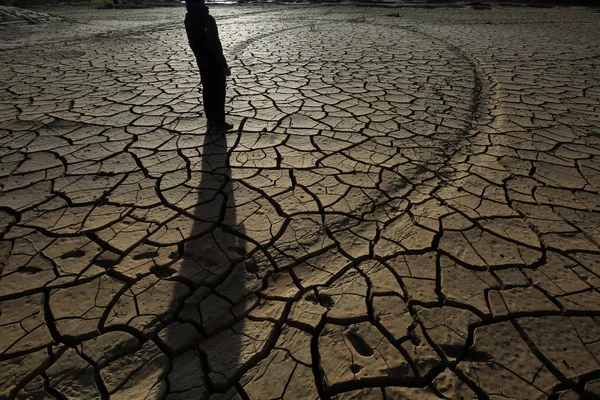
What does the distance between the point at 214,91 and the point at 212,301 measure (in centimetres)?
201

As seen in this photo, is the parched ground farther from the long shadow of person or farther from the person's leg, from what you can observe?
the person's leg

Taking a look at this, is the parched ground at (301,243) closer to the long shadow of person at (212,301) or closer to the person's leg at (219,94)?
the long shadow of person at (212,301)

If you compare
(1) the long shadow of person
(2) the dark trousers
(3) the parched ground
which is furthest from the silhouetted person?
(1) the long shadow of person

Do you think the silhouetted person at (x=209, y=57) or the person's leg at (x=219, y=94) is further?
the person's leg at (x=219, y=94)

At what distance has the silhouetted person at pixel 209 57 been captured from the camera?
2557mm

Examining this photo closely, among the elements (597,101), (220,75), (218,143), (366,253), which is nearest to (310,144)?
(218,143)

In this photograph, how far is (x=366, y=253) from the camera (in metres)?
1.73

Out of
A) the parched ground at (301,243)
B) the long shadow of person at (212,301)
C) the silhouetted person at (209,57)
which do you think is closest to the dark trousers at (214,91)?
the silhouetted person at (209,57)

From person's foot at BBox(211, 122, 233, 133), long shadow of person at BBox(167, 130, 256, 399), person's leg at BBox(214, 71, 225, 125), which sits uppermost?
person's leg at BBox(214, 71, 225, 125)

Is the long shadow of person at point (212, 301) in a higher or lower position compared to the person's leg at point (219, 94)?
lower

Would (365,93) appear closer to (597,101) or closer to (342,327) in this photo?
(597,101)

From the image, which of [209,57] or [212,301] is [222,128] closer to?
[209,57]

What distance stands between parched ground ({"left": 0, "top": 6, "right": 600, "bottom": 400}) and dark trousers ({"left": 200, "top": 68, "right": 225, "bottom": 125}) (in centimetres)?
19

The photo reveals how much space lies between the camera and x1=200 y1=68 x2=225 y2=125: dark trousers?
2.83m
